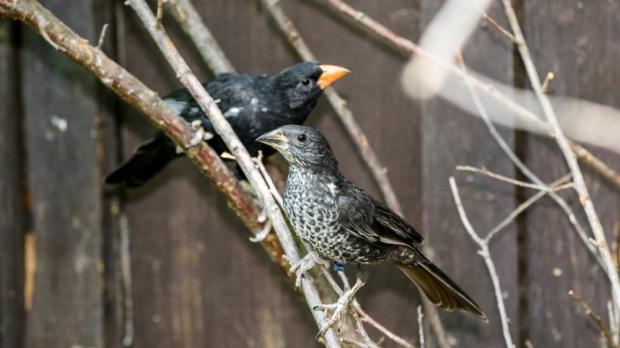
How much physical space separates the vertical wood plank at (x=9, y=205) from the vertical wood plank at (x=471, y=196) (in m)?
1.75

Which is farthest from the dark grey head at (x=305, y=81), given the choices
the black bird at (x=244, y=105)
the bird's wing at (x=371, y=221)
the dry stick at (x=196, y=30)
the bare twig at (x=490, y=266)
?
the bare twig at (x=490, y=266)

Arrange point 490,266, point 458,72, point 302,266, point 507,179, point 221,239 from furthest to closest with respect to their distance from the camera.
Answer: point 221,239, point 458,72, point 507,179, point 490,266, point 302,266

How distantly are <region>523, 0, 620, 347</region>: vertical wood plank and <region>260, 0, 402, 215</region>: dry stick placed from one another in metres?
0.58

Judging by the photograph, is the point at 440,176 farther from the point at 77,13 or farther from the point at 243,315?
the point at 77,13

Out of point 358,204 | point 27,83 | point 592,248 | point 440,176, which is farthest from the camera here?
point 27,83

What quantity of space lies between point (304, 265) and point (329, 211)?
222mm

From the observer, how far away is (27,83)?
4270mm

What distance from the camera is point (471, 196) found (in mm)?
3984

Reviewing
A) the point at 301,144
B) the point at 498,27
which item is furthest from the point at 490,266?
the point at 498,27

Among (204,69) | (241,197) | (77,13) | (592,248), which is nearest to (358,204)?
(241,197)

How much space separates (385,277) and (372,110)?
28.2 inches

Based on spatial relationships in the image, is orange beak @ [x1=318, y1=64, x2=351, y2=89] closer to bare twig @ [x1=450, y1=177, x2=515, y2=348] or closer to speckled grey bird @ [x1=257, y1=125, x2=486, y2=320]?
speckled grey bird @ [x1=257, y1=125, x2=486, y2=320]

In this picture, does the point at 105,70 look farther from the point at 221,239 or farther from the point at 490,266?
the point at 490,266

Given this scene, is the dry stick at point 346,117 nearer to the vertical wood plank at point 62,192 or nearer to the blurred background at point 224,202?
the blurred background at point 224,202
